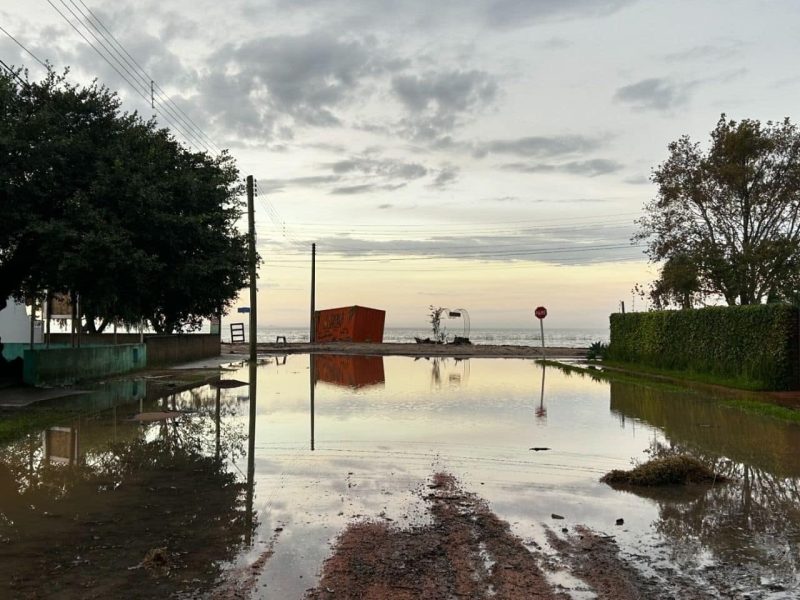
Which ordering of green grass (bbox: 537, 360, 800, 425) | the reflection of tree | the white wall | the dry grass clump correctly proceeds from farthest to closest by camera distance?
1. the white wall
2. green grass (bbox: 537, 360, 800, 425)
3. the dry grass clump
4. the reflection of tree

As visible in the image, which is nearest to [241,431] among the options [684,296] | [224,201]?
[224,201]

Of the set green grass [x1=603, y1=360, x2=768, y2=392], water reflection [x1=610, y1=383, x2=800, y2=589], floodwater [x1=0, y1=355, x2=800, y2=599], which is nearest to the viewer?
floodwater [x1=0, y1=355, x2=800, y2=599]

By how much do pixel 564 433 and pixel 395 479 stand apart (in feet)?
16.7

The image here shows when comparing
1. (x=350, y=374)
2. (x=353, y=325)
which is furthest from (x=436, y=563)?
(x=353, y=325)

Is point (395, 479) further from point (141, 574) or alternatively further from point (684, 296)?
point (684, 296)

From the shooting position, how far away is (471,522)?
7055 millimetres

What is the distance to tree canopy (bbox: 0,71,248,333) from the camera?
16609mm

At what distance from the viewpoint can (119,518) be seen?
716 cm

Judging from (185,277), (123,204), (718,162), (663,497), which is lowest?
(663,497)

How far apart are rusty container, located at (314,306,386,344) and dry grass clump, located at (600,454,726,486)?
46.4 meters

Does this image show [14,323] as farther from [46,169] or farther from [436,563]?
[436,563]

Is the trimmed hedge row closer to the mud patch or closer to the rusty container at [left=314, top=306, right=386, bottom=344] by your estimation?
the mud patch

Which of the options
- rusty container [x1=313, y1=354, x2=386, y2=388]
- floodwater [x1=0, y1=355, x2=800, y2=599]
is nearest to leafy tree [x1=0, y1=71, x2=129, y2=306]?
floodwater [x1=0, y1=355, x2=800, y2=599]

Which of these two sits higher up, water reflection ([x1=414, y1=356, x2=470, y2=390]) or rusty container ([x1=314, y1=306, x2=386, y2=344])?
rusty container ([x1=314, y1=306, x2=386, y2=344])
